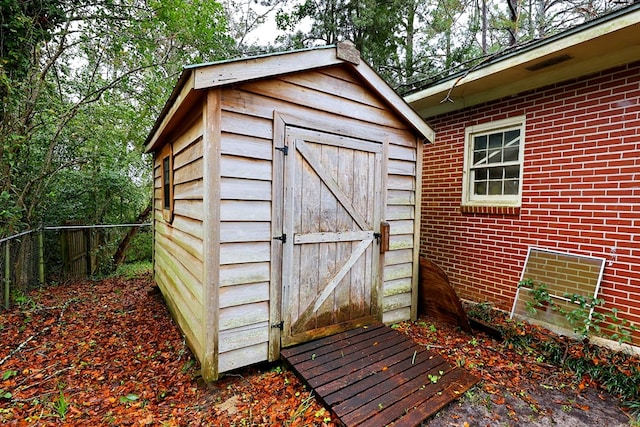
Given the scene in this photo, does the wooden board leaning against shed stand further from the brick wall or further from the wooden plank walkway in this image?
the wooden plank walkway

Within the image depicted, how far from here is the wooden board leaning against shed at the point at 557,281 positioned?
3.30 metres

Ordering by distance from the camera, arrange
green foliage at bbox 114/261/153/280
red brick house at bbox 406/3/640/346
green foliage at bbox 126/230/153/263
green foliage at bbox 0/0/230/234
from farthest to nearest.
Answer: green foliage at bbox 126/230/153/263 < green foliage at bbox 114/261/153/280 < green foliage at bbox 0/0/230/234 < red brick house at bbox 406/3/640/346

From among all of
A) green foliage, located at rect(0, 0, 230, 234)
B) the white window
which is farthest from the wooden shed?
green foliage, located at rect(0, 0, 230, 234)

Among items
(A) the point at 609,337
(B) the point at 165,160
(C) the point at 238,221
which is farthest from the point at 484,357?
(B) the point at 165,160

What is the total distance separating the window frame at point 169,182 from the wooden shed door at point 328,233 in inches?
82.9

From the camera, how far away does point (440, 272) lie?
12.6 feet

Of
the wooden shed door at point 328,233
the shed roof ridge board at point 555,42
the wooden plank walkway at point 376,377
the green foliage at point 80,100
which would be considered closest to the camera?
the wooden plank walkway at point 376,377

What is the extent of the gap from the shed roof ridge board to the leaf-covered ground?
10.7ft

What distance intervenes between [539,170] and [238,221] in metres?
3.85

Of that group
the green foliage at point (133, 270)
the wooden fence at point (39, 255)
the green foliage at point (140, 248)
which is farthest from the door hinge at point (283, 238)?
the green foliage at point (140, 248)

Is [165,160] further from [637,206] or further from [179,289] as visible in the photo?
[637,206]

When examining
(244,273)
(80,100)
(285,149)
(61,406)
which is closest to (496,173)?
(285,149)

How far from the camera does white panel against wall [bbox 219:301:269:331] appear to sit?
2.58 meters

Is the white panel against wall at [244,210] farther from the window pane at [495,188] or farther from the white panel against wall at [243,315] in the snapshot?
the window pane at [495,188]
